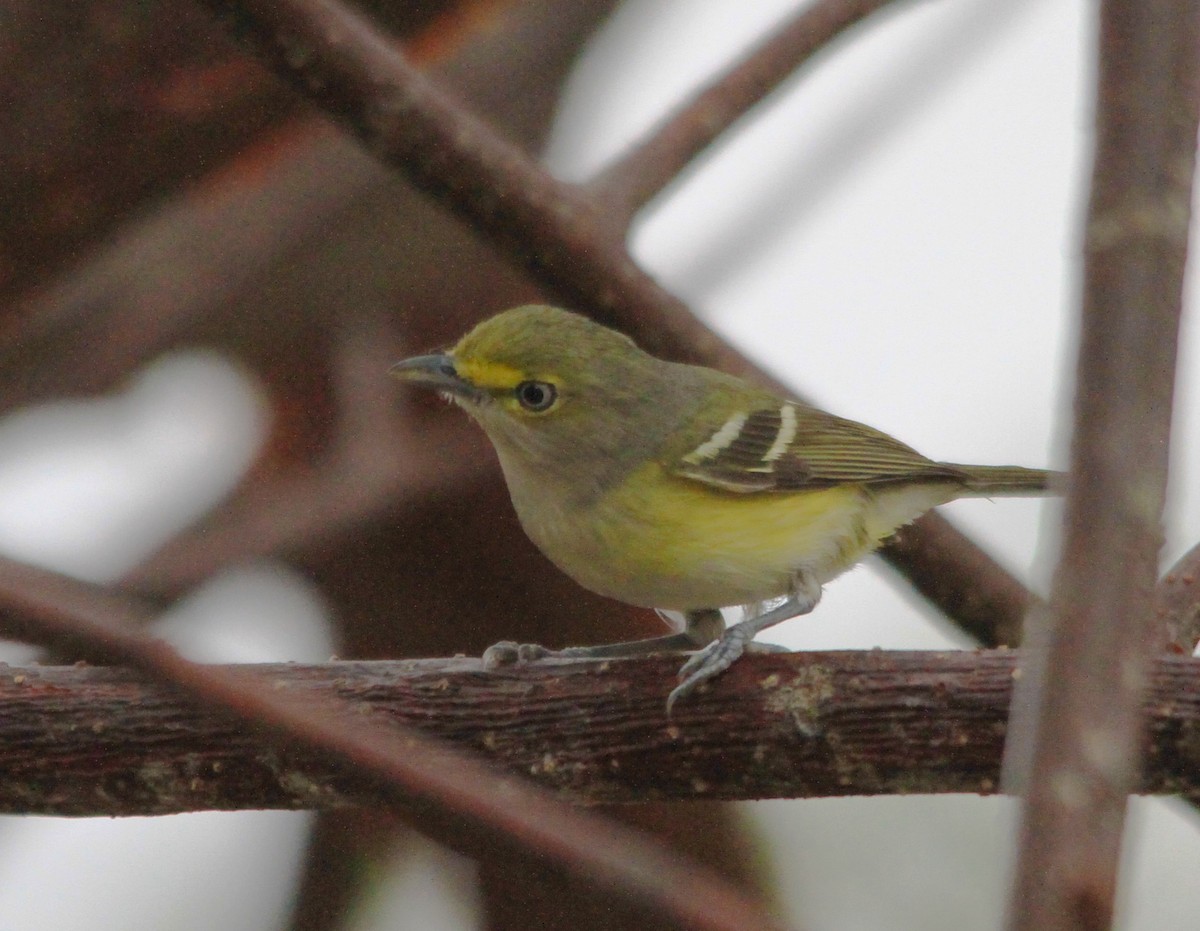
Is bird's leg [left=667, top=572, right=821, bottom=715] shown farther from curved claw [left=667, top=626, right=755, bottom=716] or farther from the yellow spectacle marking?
the yellow spectacle marking

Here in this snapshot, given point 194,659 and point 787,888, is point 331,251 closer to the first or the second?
point 787,888

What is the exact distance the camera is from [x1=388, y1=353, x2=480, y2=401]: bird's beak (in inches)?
148

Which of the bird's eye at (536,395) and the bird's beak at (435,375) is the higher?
the bird's eye at (536,395)

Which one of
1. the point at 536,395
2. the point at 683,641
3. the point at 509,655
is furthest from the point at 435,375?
the point at 683,641

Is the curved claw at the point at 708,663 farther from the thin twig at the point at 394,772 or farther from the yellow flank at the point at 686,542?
the thin twig at the point at 394,772

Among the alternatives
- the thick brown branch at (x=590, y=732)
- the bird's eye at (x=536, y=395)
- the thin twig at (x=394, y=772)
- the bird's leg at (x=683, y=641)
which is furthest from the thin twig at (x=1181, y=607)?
the thin twig at (x=394, y=772)

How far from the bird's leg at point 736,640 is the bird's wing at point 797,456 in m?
0.30

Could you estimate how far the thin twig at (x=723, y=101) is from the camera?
393 cm

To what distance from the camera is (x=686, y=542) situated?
12.1 ft

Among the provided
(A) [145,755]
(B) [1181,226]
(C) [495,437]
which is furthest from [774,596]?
(B) [1181,226]

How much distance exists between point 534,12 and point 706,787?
4290 mm

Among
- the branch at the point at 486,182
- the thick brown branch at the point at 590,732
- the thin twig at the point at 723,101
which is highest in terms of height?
the thin twig at the point at 723,101

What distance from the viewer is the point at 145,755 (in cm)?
292

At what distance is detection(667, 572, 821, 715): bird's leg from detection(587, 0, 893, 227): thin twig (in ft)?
3.80
